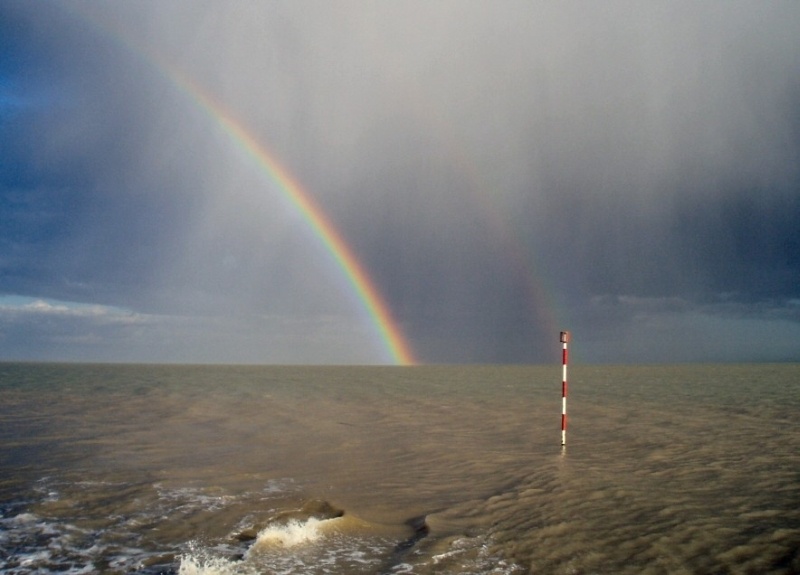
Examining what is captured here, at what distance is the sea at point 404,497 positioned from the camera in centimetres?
754

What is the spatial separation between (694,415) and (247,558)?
20.9 m

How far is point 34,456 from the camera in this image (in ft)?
50.1

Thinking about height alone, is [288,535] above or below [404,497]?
above

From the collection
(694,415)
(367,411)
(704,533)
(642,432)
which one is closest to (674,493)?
(704,533)

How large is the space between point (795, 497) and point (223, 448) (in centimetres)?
1355

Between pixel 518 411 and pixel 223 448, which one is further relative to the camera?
pixel 518 411

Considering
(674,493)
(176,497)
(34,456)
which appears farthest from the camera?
(34,456)

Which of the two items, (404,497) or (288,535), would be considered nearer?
(288,535)

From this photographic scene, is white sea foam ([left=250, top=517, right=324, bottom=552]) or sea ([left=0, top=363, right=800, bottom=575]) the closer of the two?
sea ([left=0, top=363, right=800, bottom=575])

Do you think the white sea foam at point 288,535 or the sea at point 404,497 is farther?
the white sea foam at point 288,535

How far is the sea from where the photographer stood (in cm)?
754

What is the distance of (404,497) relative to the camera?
10992 millimetres

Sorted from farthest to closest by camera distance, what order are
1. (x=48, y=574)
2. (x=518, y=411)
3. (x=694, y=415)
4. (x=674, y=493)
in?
(x=518, y=411) < (x=694, y=415) < (x=674, y=493) < (x=48, y=574)

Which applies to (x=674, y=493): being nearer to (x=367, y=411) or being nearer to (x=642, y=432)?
(x=642, y=432)
